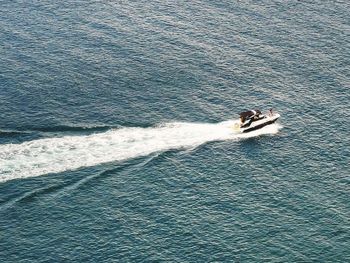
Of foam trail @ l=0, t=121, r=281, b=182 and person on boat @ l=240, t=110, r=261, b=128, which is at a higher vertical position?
person on boat @ l=240, t=110, r=261, b=128

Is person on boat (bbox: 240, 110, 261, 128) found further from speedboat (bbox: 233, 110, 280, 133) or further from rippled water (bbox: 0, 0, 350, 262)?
rippled water (bbox: 0, 0, 350, 262)

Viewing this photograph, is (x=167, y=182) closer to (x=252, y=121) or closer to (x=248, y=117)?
(x=248, y=117)

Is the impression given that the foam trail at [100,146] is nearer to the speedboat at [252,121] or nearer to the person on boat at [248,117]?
the speedboat at [252,121]

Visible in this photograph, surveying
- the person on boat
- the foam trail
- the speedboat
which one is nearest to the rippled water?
the foam trail

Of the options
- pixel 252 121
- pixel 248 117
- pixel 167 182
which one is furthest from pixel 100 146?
pixel 252 121

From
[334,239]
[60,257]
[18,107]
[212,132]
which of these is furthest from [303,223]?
[18,107]

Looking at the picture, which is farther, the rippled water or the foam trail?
the foam trail

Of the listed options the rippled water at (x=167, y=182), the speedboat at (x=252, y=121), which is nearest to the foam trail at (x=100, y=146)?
the rippled water at (x=167, y=182)
